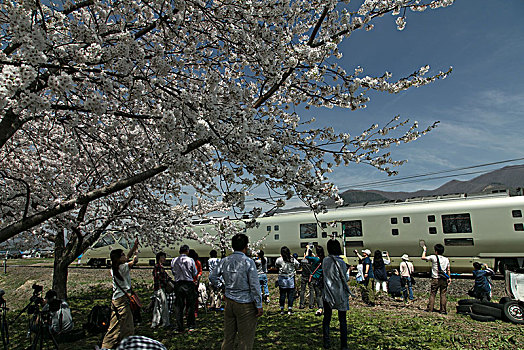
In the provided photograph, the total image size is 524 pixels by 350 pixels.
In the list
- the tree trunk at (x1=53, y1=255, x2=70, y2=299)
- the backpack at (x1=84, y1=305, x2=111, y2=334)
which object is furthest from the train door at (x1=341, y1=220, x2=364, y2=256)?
the backpack at (x1=84, y1=305, x2=111, y2=334)

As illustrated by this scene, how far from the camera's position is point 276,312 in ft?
28.2

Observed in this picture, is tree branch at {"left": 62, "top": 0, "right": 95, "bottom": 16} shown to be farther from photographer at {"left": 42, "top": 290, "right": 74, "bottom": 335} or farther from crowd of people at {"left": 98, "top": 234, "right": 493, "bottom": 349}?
photographer at {"left": 42, "top": 290, "right": 74, "bottom": 335}

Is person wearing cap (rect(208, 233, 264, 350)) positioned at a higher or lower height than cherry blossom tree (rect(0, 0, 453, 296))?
lower

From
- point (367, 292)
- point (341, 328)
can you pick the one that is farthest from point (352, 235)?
point (341, 328)

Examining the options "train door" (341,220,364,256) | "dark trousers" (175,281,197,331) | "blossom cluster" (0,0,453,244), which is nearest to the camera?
"blossom cluster" (0,0,453,244)

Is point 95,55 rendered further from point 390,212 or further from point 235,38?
point 390,212

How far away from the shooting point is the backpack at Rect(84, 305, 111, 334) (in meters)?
5.76

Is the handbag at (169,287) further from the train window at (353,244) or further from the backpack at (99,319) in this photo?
the train window at (353,244)

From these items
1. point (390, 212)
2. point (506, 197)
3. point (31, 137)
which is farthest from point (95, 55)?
point (506, 197)

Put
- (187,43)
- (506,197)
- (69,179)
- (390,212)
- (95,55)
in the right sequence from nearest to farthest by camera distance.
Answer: (95,55)
(187,43)
(69,179)
(506,197)
(390,212)

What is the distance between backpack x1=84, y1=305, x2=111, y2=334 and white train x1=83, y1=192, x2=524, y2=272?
7666 millimetres

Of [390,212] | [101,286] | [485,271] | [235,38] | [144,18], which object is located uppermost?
[144,18]

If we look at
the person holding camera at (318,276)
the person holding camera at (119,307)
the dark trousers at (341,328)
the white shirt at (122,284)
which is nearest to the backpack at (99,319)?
the person holding camera at (119,307)

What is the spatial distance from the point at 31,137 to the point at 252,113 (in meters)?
4.83
